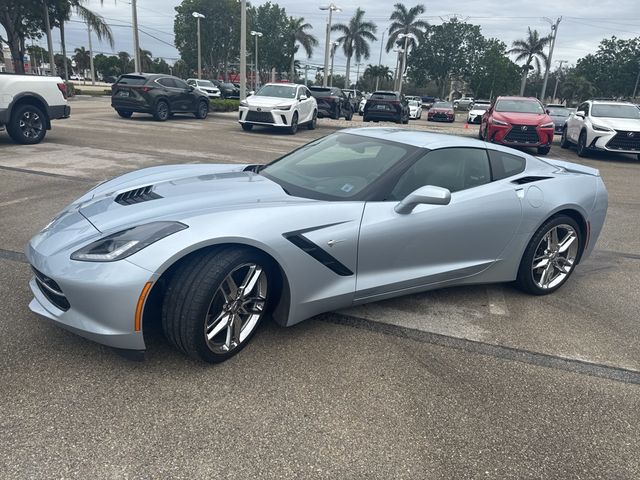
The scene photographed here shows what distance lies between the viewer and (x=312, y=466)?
2.10m

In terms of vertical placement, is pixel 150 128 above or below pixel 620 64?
below

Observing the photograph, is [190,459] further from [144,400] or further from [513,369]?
[513,369]

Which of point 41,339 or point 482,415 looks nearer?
point 482,415

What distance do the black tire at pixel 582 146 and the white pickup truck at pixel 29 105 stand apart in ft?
42.5

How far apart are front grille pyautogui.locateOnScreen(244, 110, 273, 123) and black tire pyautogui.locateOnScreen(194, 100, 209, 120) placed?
4.45m

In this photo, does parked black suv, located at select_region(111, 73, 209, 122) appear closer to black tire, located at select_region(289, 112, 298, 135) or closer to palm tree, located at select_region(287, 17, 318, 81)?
black tire, located at select_region(289, 112, 298, 135)

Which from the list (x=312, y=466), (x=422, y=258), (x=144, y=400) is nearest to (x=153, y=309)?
(x=144, y=400)

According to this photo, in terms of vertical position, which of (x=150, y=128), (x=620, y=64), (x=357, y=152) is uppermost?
(x=620, y=64)

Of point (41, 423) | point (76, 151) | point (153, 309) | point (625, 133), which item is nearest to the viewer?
point (41, 423)

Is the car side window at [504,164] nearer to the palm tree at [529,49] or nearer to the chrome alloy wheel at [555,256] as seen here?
the chrome alloy wheel at [555,256]

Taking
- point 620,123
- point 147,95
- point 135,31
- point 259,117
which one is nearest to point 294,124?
point 259,117

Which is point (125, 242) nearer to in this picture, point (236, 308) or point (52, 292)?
point (52, 292)

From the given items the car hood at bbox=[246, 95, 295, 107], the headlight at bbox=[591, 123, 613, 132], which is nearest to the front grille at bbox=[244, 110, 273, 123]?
the car hood at bbox=[246, 95, 295, 107]

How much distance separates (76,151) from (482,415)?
31.5 feet
